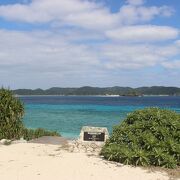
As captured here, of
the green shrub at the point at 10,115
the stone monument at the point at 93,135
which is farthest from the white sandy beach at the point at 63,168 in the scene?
the green shrub at the point at 10,115

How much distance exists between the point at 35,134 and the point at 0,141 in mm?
3587

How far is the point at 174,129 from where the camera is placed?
1135cm

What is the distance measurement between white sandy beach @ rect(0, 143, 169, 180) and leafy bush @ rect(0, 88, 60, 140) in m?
3.97

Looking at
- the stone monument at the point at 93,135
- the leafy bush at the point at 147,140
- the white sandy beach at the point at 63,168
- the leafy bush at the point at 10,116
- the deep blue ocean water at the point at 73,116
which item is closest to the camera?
the white sandy beach at the point at 63,168

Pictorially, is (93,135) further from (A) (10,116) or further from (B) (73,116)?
(B) (73,116)

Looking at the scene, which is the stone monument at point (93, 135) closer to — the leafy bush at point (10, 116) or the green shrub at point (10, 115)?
the leafy bush at point (10, 116)

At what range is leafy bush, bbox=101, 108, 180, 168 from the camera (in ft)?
34.3

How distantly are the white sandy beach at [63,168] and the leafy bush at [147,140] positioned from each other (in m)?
0.41

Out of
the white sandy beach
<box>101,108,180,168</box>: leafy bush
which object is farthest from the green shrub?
<box>101,108,180,168</box>: leafy bush

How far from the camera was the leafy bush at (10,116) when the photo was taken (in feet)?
53.1

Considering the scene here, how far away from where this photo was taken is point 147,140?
10820 millimetres

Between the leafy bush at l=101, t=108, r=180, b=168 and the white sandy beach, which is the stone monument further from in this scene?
the white sandy beach

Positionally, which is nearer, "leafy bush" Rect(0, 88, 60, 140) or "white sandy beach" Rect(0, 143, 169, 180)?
"white sandy beach" Rect(0, 143, 169, 180)

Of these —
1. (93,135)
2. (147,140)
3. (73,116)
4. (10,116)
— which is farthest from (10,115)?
(73,116)
